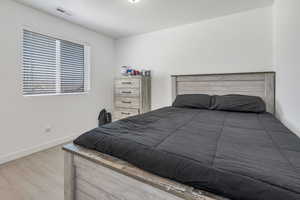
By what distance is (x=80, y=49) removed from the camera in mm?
2938

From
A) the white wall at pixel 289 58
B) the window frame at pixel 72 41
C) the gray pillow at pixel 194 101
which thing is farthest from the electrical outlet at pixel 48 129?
the white wall at pixel 289 58

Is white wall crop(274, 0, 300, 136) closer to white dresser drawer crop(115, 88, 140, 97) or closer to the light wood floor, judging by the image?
white dresser drawer crop(115, 88, 140, 97)

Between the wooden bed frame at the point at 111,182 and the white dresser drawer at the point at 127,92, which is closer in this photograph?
the wooden bed frame at the point at 111,182

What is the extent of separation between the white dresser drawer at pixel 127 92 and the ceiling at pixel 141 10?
1251 millimetres

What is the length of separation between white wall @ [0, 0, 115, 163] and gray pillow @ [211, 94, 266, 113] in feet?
8.11

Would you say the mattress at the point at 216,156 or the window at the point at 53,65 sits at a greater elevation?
the window at the point at 53,65

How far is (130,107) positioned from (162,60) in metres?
1.19

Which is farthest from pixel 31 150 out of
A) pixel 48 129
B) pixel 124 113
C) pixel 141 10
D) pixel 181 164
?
pixel 141 10

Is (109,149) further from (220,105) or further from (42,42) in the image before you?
(42,42)

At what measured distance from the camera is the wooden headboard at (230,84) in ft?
7.07

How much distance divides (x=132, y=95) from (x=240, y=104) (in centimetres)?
190

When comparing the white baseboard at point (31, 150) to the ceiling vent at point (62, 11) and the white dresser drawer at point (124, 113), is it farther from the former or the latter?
the ceiling vent at point (62, 11)

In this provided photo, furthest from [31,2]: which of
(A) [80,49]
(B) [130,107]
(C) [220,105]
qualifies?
(C) [220,105]

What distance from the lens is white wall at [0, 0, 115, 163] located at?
1952mm
